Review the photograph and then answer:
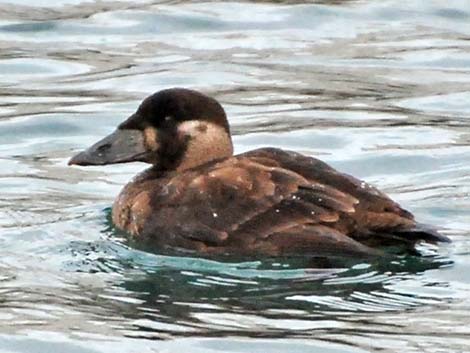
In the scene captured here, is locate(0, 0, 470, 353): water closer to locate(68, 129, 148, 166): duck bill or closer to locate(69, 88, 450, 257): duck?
locate(69, 88, 450, 257): duck

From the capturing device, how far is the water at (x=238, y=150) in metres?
7.48

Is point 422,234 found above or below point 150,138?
below

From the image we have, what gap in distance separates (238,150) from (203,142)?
199cm

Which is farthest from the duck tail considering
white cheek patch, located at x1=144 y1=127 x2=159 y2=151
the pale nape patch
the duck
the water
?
white cheek patch, located at x1=144 y1=127 x2=159 y2=151

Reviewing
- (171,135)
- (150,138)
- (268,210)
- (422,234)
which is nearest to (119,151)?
(150,138)

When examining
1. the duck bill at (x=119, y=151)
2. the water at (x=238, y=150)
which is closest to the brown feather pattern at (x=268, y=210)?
the water at (x=238, y=150)

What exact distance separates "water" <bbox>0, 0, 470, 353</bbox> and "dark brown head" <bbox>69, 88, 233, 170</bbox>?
38 centimetres

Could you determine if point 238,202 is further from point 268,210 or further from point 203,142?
point 203,142

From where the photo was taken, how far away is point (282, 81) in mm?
12648

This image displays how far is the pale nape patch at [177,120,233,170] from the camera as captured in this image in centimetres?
904

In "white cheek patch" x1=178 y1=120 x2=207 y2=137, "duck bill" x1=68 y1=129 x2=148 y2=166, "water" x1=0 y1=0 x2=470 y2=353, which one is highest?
"white cheek patch" x1=178 y1=120 x2=207 y2=137

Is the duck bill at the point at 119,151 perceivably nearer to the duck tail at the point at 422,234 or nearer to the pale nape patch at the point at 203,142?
the pale nape patch at the point at 203,142

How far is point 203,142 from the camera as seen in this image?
29.8 ft

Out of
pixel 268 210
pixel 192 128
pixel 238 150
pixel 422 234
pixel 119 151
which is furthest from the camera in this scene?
pixel 238 150
